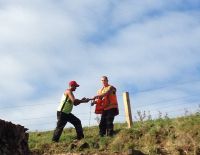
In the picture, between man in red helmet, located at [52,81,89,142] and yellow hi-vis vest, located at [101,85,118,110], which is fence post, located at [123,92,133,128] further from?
man in red helmet, located at [52,81,89,142]

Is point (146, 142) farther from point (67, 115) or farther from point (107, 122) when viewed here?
point (67, 115)

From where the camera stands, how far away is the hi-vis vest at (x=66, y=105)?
52.9ft

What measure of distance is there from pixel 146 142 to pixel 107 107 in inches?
68.1

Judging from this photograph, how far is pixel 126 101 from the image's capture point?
17.9 m

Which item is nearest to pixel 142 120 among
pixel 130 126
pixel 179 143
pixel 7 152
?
pixel 130 126

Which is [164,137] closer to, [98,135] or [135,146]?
[135,146]

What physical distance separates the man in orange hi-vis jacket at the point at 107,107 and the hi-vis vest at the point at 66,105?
2.54 ft

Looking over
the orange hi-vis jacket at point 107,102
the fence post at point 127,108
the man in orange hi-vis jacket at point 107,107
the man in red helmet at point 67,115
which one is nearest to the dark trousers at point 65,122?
the man in red helmet at point 67,115

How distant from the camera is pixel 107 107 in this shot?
53.3ft

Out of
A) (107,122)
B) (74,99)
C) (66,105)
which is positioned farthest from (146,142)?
(66,105)

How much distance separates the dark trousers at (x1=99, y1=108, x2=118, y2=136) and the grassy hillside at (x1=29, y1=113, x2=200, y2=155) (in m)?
0.24

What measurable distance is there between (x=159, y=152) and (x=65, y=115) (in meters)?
3.15

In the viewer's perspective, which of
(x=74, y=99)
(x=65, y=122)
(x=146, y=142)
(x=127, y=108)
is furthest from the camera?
(x=127, y=108)

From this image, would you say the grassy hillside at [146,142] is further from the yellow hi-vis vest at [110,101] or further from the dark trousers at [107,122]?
the yellow hi-vis vest at [110,101]
